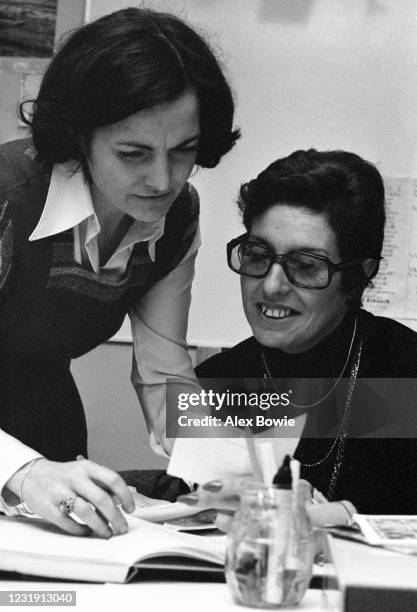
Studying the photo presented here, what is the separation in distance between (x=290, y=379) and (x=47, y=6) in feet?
2.63

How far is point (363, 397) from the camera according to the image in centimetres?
151

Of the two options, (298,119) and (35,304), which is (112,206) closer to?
(35,304)

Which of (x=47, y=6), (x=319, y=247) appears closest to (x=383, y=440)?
(x=319, y=247)

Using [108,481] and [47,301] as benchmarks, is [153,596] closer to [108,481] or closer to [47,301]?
[108,481]

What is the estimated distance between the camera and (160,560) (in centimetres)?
77

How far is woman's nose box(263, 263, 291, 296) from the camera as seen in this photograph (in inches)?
53.3

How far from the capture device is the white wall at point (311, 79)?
5.01 ft

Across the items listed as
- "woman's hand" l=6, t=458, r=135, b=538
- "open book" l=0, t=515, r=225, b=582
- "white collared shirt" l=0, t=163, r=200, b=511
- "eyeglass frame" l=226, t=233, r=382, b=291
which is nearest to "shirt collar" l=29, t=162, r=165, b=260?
"white collared shirt" l=0, t=163, r=200, b=511

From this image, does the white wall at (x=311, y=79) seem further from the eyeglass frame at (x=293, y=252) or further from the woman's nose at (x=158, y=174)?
the woman's nose at (x=158, y=174)

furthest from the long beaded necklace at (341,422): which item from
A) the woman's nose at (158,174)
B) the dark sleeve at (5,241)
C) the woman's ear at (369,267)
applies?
the dark sleeve at (5,241)

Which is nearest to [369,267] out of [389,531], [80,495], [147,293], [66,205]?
[147,293]

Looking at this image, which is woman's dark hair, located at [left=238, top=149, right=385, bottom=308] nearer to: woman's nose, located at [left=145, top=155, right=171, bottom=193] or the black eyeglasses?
the black eyeglasses

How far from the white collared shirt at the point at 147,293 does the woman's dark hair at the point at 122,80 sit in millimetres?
61

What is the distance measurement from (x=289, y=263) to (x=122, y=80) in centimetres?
39
